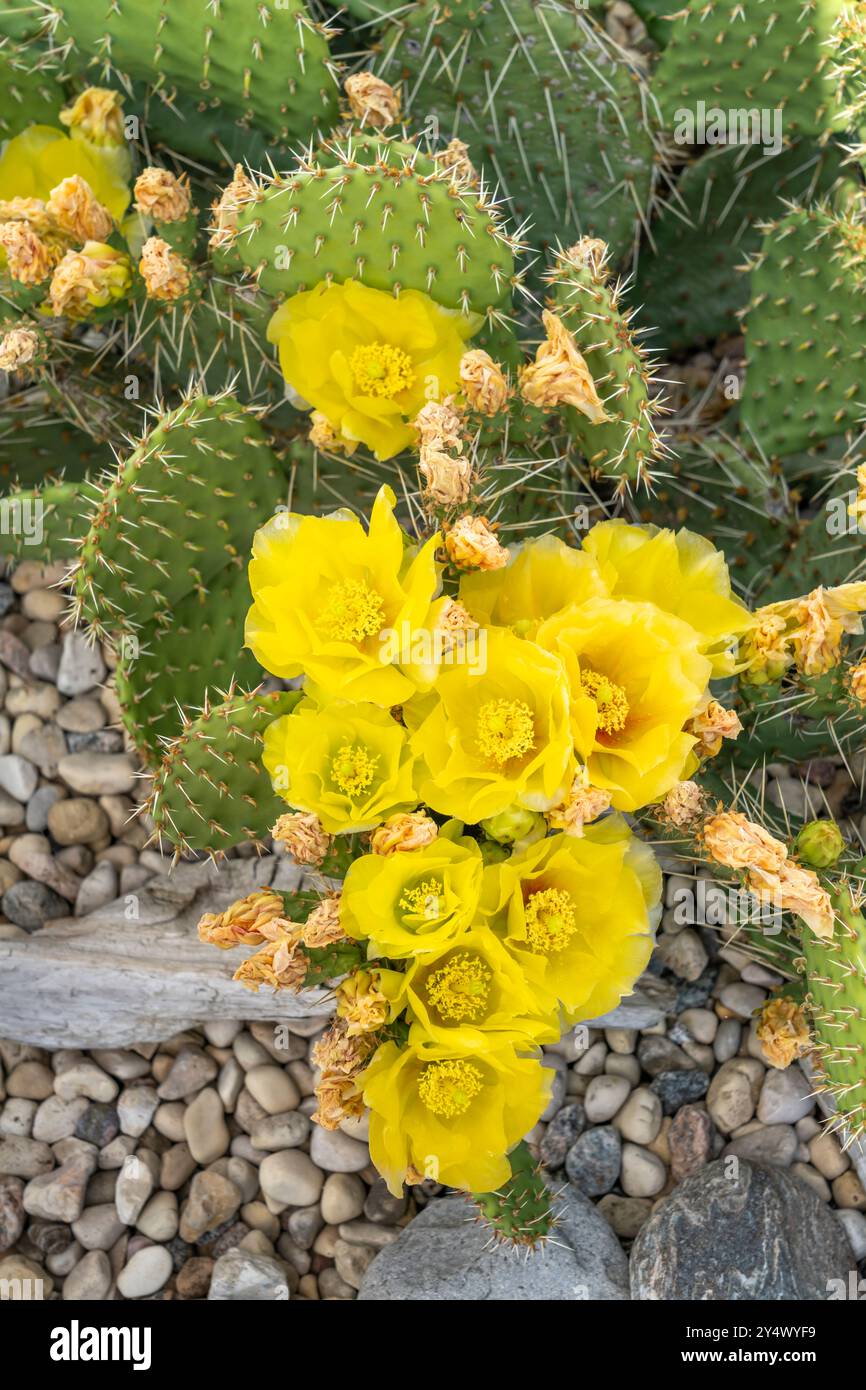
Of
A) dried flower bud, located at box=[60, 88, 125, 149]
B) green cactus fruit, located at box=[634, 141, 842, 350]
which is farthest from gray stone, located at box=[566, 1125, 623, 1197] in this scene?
dried flower bud, located at box=[60, 88, 125, 149]

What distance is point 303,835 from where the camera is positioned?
1.22 meters

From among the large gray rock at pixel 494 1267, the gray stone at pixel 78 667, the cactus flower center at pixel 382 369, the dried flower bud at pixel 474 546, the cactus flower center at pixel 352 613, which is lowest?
the large gray rock at pixel 494 1267

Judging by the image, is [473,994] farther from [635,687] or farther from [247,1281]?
[247,1281]

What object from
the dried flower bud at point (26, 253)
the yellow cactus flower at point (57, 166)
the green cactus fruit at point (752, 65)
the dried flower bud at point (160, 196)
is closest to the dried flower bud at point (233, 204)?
the dried flower bud at point (160, 196)

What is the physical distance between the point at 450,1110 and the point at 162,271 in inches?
40.0

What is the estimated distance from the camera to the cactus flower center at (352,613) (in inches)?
49.0

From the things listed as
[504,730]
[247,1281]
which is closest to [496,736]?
[504,730]

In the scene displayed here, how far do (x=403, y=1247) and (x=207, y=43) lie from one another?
1529mm

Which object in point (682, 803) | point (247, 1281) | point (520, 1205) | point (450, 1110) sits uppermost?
point (682, 803)

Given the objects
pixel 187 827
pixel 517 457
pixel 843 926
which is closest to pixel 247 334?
pixel 517 457

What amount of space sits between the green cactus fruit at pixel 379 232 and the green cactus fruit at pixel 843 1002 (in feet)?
2.60

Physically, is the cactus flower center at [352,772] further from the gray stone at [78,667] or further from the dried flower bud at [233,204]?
the gray stone at [78,667]

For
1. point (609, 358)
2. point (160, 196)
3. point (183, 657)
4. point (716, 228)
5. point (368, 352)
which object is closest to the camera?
point (609, 358)

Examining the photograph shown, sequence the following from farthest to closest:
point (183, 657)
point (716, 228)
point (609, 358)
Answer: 1. point (716, 228)
2. point (183, 657)
3. point (609, 358)
